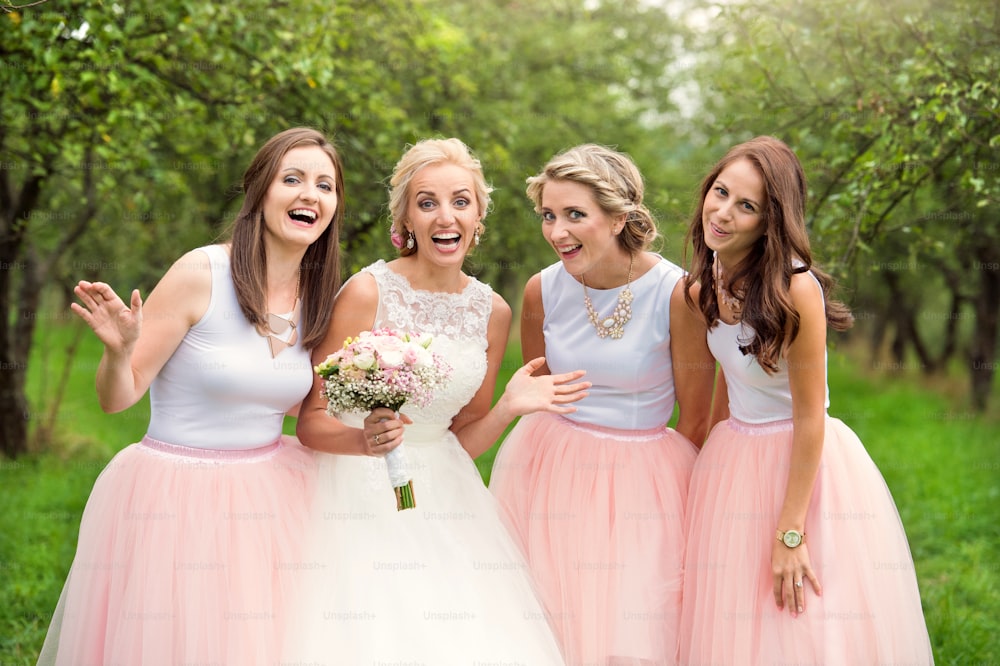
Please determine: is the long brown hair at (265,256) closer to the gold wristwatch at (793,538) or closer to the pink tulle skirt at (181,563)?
the pink tulle skirt at (181,563)

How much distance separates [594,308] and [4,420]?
649 cm

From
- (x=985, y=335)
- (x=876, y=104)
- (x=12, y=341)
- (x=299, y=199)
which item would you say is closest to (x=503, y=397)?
(x=299, y=199)

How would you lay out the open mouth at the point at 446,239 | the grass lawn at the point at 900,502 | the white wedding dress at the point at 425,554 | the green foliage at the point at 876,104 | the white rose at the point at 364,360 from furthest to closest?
the grass lawn at the point at 900,502 → the green foliage at the point at 876,104 → the open mouth at the point at 446,239 → the white wedding dress at the point at 425,554 → the white rose at the point at 364,360

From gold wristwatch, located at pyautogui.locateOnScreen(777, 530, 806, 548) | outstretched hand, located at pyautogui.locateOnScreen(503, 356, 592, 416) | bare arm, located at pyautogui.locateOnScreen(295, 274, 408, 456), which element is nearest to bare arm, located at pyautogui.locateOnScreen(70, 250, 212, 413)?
bare arm, located at pyautogui.locateOnScreen(295, 274, 408, 456)

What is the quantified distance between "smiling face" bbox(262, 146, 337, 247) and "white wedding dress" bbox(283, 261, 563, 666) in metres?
0.39

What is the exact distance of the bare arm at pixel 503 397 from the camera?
12.1ft

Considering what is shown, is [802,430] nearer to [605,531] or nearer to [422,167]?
[605,531]

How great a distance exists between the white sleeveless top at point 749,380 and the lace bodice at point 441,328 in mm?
998

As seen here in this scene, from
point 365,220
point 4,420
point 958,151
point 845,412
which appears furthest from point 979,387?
point 4,420

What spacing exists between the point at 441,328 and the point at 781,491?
5.01 feet

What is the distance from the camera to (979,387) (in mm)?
13375

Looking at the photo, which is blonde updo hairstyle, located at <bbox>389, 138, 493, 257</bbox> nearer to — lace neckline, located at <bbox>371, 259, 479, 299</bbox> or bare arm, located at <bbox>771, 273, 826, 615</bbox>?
lace neckline, located at <bbox>371, 259, 479, 299</bbox>

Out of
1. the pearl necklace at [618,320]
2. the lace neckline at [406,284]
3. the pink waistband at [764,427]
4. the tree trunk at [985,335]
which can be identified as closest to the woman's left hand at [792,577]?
the pink waistband at [764,427]

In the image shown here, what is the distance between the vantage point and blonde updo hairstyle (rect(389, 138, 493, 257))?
3.96m
